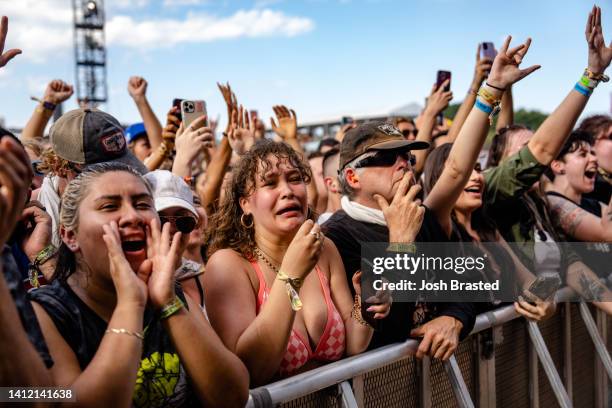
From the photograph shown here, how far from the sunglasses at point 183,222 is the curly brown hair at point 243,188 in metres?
0.30

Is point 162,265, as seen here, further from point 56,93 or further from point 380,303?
point 56,93

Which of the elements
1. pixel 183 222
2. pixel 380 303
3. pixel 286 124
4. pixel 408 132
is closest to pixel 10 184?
pixel 183 222

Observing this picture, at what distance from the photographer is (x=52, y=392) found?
5.29ft

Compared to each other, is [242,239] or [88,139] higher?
[88,139]

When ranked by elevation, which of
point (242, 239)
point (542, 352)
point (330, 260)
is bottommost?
point (542, 352)

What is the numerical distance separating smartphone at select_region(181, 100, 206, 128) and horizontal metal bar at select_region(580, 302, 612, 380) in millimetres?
2876

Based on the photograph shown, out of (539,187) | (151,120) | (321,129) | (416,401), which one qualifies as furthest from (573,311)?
(321,129)

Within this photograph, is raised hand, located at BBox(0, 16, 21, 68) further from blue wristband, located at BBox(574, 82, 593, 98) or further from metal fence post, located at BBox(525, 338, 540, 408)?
metal fence post, located at BBox(525, 338, 540, 408)

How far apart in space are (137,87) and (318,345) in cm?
327

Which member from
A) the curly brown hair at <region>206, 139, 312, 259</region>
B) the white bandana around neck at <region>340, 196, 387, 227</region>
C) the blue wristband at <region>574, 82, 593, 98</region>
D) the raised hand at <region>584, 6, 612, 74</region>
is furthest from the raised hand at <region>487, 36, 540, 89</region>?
the curly brown hair at <region>206, 139, 312, 259</region>

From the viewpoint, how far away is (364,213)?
126 inches

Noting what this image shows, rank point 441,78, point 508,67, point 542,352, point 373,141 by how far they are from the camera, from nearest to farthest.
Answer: point 373,141 → point 508,67 → point 542,352 → point 441,78

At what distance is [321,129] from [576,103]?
42.1 ft

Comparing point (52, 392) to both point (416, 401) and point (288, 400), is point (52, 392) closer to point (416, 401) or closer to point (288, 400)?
point (288, 400)
